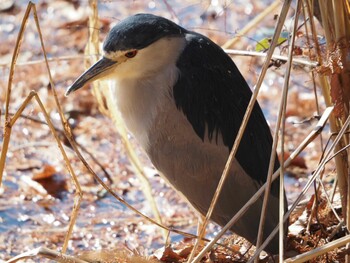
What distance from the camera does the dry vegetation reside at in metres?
3.22

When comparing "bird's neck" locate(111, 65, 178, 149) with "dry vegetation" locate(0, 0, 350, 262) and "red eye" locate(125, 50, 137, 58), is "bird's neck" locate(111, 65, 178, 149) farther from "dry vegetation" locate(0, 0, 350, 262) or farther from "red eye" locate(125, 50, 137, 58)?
"dry vegetation" locate(0, 0, 350, 262)

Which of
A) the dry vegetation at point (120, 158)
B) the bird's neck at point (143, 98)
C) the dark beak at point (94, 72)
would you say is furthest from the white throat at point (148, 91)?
the dry vegetation at point (120, 158)

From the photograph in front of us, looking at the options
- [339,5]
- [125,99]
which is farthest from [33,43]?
[339,5]

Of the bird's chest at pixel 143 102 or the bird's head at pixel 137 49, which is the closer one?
the bird's head at pixel 137 49

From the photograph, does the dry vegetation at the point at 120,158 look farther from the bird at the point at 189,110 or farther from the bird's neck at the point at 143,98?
the bird's neck at the point at 143,98

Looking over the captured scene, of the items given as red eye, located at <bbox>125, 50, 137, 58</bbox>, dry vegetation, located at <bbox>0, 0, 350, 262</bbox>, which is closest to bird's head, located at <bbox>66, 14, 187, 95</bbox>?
red eye, located at <bbox>125, 50, 137, 58</bbox>

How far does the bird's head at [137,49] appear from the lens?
11.7 feet

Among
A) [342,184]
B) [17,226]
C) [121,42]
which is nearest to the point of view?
[342,184]

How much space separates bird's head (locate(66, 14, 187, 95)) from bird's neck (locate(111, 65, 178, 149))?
0.05 m

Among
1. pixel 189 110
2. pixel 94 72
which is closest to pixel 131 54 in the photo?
pixel 94 72

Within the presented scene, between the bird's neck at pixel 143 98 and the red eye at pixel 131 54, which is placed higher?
the red eye at pixel 131 54

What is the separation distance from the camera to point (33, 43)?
6.67 meters

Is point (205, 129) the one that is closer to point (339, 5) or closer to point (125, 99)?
point (125, 99)

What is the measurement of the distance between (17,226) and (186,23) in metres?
2.56
